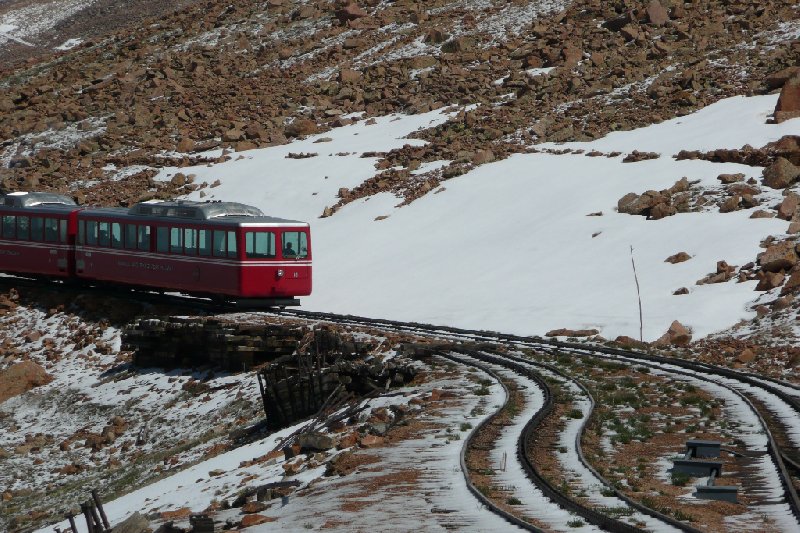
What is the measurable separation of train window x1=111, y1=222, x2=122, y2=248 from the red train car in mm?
2996

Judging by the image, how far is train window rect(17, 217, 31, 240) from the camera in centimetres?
4328

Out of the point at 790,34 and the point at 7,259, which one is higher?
the point at 790,34

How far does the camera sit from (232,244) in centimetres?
3394

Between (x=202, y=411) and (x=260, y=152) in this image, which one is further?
(x=260, y=152)

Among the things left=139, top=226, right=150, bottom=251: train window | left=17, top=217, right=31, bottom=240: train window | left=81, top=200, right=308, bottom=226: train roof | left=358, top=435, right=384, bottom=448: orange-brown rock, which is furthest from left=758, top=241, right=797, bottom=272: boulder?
left=17, top=217, right=31, bottom=240: train window

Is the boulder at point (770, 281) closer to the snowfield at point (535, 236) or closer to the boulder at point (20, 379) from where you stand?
the snowfield at point (535, 236)

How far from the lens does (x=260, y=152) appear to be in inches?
2388

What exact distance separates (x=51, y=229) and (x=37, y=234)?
848 mm

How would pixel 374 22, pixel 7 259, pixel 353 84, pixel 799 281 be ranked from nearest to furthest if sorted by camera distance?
pixel 799 281 < pixel 7 259 < pixel 353 84 < pixel 374 22

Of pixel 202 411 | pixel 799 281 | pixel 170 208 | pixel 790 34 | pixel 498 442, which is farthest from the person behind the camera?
pixel 790 34

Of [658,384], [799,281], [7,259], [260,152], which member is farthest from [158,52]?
[658,384]

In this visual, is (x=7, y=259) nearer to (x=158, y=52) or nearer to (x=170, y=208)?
(x=170, y=208)

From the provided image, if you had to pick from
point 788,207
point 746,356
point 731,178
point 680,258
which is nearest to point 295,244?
point 680,258

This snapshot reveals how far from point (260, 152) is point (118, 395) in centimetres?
3007
